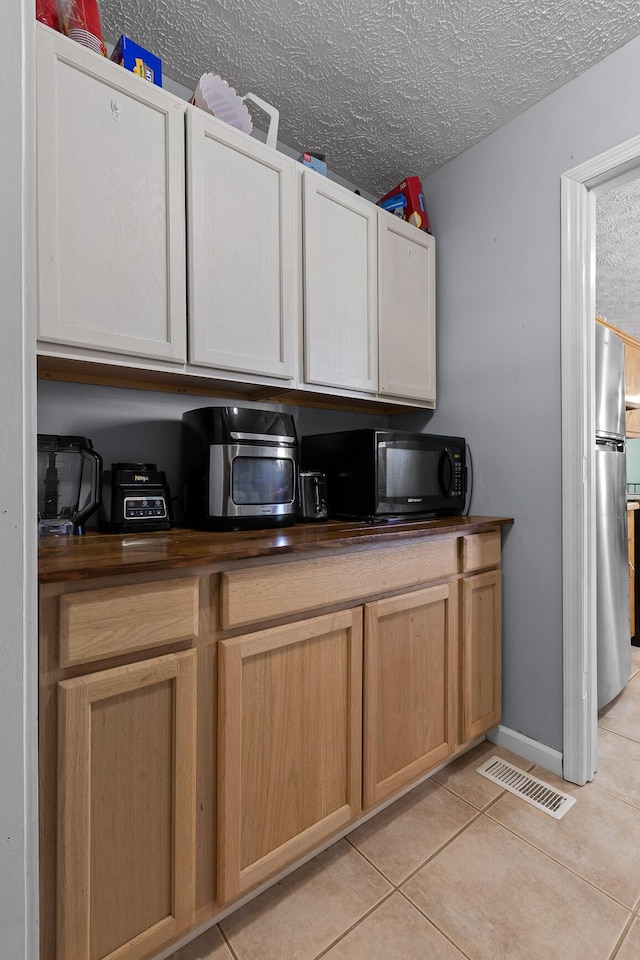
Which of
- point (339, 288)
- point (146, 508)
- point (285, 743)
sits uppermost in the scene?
point (339, 288)

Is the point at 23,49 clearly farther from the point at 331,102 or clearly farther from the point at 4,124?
the point at 331,102

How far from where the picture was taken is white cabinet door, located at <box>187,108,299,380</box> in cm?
138

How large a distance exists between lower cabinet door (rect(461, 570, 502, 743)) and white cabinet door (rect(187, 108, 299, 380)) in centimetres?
105

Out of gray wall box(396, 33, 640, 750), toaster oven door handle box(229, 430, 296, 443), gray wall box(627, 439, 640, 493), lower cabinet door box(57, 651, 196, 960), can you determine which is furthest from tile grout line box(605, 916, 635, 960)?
gray wall box(627, 439, 640, 493)

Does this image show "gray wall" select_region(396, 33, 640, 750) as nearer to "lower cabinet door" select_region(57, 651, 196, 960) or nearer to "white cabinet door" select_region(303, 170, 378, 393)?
"white cabinet door" select_region(303, 170, 378, 393)

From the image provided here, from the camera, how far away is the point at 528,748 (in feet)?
5.92

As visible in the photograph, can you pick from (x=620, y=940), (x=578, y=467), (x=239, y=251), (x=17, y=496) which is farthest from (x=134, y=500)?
(x=620, y=940)

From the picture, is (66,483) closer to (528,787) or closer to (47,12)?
(47,12)

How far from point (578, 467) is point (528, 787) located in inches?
44.8

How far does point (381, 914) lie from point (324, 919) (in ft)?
0.47

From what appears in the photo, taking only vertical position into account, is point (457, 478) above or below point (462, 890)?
above

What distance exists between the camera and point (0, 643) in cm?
67

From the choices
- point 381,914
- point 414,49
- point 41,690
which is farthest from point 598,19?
point 381,914

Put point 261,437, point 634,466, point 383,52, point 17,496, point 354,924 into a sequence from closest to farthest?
point 17,496
point 354,924
point 261,437
point 383,52
point 634,466
